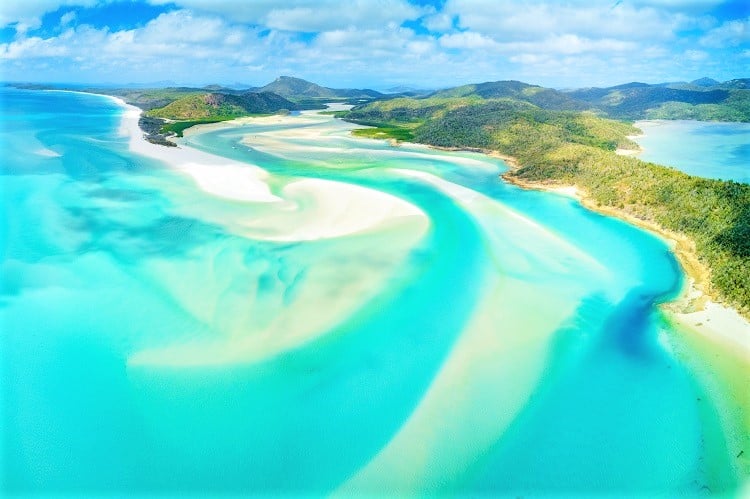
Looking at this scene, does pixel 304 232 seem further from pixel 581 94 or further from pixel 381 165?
pixel 581 94

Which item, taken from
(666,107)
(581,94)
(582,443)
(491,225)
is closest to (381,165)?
(491,225)

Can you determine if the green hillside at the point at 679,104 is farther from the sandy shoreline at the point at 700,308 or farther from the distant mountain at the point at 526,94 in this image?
the sandy shoreline at the point at 700,308

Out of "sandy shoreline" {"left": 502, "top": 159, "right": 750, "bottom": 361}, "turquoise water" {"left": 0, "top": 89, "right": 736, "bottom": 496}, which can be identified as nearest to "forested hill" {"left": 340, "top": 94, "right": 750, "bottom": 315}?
"sandy shoreline" {"left": 502, "top": 159, "right": 750, "bottom": 361}

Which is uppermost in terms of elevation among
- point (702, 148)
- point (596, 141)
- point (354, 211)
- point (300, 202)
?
point (596, 141)

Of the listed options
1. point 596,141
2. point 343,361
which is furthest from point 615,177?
point 596,141

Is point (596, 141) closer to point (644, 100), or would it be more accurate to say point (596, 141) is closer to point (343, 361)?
point (343, 361)

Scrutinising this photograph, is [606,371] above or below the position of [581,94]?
below

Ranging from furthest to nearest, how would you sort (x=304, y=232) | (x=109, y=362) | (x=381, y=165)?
1. (x=381, y=165)
2. (x=304, y=232)
3. (x=109, y=362)

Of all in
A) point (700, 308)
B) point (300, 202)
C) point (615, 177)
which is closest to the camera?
point (700, 308)
